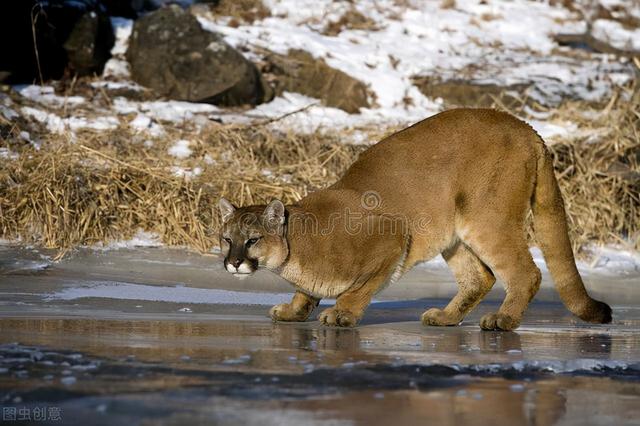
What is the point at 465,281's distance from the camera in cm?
687

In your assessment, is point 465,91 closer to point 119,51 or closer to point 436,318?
point 119,51

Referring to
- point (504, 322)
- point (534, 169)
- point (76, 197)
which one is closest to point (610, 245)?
point (534, 169)

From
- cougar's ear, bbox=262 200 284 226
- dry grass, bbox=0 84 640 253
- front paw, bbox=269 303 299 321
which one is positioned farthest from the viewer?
dry grass, bbox=0 84 640 253

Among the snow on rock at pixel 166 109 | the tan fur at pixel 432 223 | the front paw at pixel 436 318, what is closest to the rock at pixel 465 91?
the snow on rock at pixel 166 109

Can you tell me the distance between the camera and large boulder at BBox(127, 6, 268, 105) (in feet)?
38.9

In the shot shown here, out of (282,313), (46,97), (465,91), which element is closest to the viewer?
(282,313)

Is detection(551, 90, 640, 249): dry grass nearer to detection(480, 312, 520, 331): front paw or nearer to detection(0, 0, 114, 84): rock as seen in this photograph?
detection(480, 312, 520, 331): front paw

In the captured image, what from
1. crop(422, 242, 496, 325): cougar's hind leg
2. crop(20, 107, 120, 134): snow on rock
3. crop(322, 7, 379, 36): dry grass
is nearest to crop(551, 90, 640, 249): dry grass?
crop(422, 242, 496, 325): cougar's hind leg

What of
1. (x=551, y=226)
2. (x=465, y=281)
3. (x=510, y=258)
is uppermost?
(x=551, y=226)

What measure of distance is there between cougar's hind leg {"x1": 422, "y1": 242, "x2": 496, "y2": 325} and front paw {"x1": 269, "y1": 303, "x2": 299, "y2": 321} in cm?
99

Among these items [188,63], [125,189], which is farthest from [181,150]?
[188,63]

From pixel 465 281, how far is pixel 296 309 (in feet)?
4.12

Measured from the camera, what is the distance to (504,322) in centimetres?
607

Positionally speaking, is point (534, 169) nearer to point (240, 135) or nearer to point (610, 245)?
point (610, 245)
